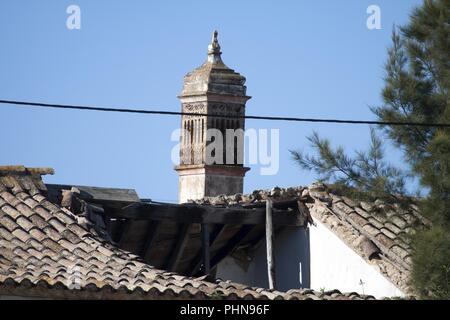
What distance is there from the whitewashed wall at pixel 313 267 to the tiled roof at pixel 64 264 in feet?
9.28

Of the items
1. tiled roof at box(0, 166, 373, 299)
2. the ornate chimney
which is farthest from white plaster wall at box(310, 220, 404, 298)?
the ornate chimney

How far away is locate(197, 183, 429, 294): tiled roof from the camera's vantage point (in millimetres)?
20641

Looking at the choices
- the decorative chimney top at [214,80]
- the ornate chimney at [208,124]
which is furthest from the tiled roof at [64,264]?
the decorative chimney top at [214,80]

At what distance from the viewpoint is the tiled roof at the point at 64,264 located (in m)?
16.5

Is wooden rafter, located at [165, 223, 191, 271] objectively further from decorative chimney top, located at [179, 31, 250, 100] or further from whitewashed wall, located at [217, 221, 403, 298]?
decorative chimney top, located at [179, 31, 250, 100]

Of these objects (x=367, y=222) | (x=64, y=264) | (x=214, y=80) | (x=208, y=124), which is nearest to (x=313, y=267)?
(x=367, y=222)

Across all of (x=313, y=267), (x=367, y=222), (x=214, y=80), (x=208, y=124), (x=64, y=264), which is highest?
(x=214, y=80)

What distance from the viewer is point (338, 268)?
21.8 meters

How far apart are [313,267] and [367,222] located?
1072 millimetres

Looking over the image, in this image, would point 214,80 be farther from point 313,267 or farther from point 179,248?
point 179,248

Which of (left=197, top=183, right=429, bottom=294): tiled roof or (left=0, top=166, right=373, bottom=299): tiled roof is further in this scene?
(left=197, top=183, right=429, bottom=294): tiled roof

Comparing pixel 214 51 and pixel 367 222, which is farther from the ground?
pixel 214 51
